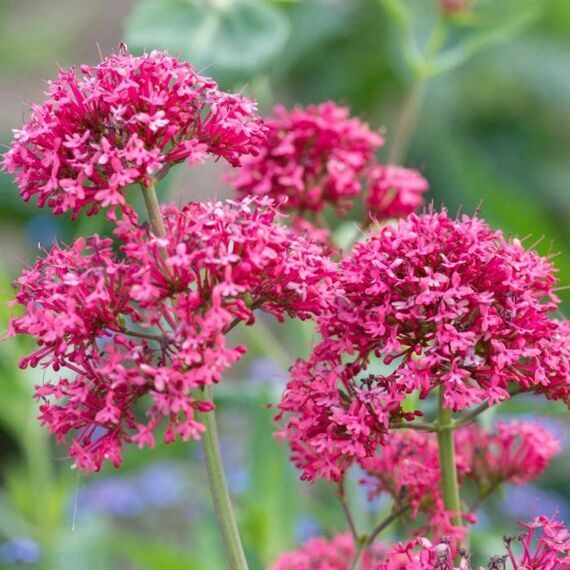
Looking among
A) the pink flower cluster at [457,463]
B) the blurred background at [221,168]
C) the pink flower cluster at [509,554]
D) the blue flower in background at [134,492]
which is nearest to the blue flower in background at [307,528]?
the blurred background at [221,168]

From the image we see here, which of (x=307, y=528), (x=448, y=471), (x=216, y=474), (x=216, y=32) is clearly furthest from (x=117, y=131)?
(x=307, y=528)

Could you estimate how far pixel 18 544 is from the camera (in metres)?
2.26

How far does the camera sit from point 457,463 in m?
1.30

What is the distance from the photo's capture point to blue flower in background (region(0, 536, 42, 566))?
217cm

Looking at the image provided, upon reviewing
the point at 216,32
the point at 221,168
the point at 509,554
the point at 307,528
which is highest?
the point at 221,168

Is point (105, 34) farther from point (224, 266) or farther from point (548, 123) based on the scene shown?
point (224, 266)

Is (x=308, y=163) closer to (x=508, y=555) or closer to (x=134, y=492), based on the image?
(x=508, y=555)

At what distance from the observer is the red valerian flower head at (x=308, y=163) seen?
1605 mm

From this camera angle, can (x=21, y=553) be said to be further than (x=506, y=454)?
Yes

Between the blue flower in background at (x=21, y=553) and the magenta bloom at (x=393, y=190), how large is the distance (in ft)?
3.43

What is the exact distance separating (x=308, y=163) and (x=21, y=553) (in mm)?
1065

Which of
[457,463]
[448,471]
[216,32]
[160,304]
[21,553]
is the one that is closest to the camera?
[160,304]

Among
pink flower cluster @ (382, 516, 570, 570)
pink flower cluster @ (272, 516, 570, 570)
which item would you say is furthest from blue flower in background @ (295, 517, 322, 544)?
pink flower cluster @ (382, 516, 570, 570)

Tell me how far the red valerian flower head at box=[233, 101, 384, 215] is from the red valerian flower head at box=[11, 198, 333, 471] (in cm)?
49
